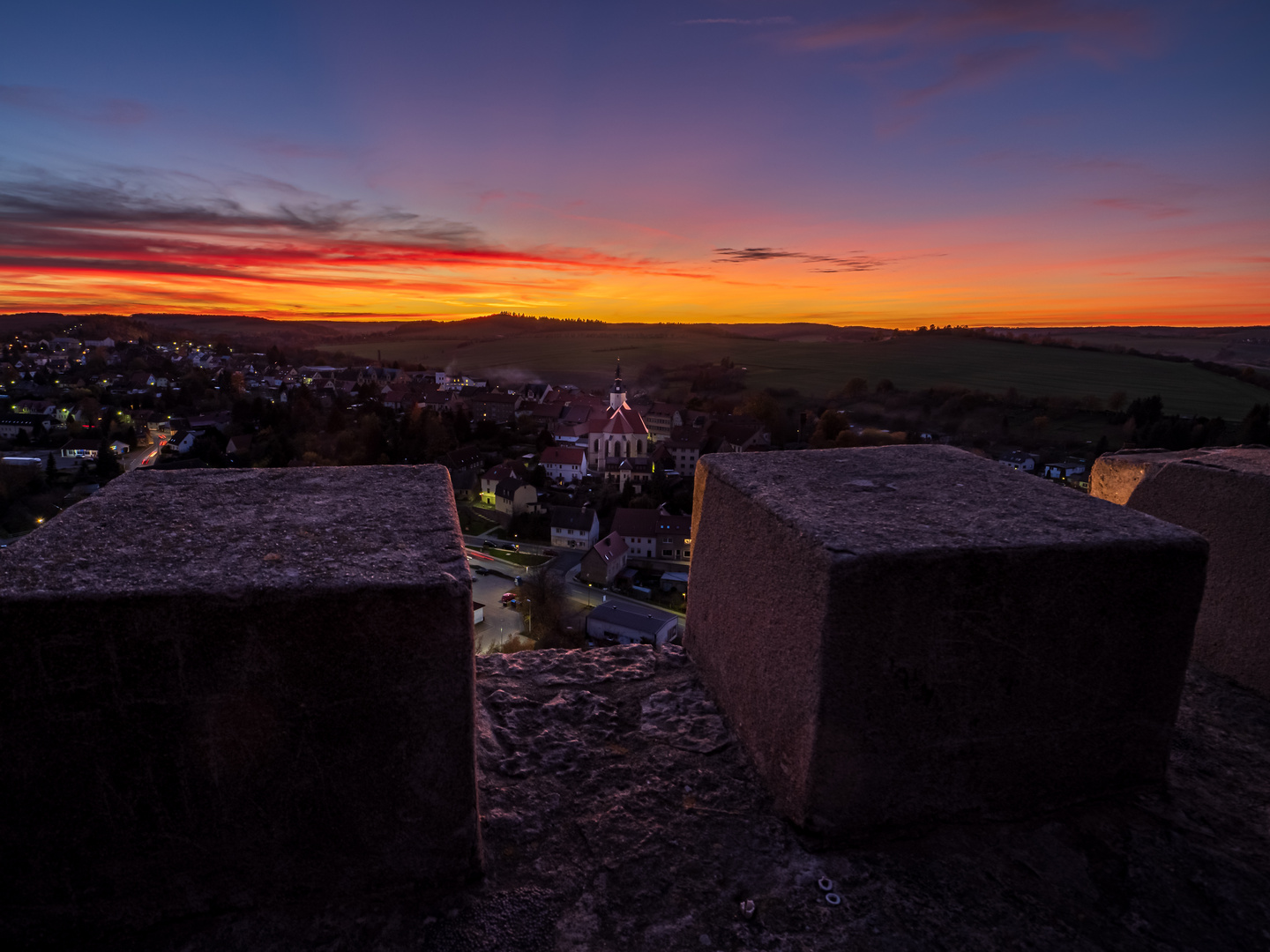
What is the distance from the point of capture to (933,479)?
2.55 m

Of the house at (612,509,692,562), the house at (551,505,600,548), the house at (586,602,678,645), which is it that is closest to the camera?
the house at (586,602,678,645)

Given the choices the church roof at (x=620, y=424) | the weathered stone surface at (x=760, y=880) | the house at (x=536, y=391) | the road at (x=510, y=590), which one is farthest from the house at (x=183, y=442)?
the weathered stone surface at (x=760, y=880)

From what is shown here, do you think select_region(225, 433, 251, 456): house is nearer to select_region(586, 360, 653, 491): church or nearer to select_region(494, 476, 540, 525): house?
select_region(494, 476, 540, 525): house

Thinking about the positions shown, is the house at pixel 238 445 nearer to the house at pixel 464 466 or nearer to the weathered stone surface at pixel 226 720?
the house at pixel 464 466

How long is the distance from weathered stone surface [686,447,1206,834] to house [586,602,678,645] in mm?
15743

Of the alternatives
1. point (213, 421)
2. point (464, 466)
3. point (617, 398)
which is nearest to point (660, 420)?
point (617, 398)

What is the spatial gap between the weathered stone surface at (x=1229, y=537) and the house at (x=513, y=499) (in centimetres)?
3647

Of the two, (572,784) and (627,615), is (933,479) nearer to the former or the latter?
(572,784)

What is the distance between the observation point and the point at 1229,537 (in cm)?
285

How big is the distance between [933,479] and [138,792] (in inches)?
99.7

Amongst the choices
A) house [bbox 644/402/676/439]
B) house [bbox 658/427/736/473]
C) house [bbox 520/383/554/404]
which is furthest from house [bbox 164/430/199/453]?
house [bbox 644/402/676/439]

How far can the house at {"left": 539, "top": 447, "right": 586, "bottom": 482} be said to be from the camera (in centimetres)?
4803

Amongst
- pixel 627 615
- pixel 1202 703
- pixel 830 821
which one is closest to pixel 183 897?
Result: pixel 830 821

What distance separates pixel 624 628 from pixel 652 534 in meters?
15.0
